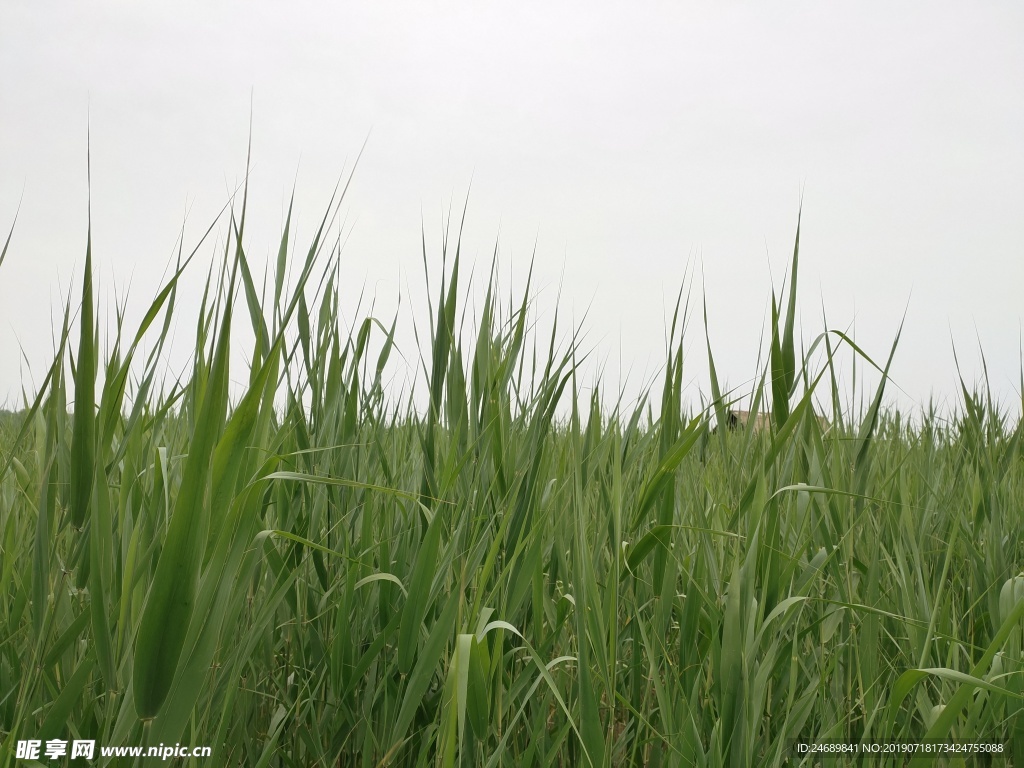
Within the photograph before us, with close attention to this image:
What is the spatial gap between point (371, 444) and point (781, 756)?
89 centimetres

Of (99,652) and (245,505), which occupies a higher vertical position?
(245,505)

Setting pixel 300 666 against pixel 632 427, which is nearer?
pixel 300 666

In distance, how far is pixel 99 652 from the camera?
72 centimetres

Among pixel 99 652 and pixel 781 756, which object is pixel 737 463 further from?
pixel 99 652

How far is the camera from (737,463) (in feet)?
4.80

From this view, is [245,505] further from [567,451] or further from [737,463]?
[737,463]

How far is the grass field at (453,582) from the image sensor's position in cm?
76

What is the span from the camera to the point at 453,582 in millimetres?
1159

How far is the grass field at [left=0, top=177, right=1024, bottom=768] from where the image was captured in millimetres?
763

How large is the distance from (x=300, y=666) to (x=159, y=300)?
68 centimetres

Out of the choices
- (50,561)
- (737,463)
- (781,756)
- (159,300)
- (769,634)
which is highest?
(159,300)

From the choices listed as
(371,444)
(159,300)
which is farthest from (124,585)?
(371,444)

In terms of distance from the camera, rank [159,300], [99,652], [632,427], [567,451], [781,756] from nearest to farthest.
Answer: [99,652]
[159,300]
[781,756]
[567,451]
[632,427]

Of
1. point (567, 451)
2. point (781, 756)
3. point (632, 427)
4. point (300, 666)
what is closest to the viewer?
point (781, 756)
